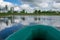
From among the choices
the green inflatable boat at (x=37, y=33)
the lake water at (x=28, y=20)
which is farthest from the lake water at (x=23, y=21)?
the green inflatable boat at (x=37, y=33)

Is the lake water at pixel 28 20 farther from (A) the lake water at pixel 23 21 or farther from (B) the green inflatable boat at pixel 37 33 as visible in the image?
(B) the green inflatable boat at pixel 37 33

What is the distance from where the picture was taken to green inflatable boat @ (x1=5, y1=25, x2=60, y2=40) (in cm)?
196

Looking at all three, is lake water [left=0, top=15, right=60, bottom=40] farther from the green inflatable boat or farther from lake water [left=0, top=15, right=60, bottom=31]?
the green inflatable boat

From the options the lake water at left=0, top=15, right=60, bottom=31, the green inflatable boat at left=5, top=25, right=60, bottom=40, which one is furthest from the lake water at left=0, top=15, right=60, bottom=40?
the green inflatable boat at left=5, top=25, right=60, bottom=40

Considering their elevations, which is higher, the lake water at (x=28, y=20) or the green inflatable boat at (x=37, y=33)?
the lake water at (x=28, y=20)

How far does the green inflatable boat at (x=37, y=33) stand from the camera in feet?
Answer: 6.45

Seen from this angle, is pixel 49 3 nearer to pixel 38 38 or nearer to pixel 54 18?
pixel 54 18

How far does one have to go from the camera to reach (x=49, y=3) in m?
2.47

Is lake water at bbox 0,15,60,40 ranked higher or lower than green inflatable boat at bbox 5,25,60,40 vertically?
higher

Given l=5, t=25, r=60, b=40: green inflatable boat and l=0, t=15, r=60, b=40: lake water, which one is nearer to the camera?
l=5, t=25, r=60, b=40: green inflatable boat

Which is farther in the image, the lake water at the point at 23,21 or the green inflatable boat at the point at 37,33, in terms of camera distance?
the lake water at the point at 23,21

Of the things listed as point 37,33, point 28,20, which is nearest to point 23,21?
point 28,20

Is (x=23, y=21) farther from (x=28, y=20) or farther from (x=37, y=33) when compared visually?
(x=37, y=33)

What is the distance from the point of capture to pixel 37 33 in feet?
6.76
